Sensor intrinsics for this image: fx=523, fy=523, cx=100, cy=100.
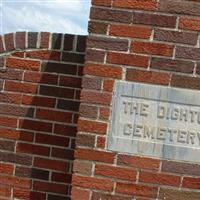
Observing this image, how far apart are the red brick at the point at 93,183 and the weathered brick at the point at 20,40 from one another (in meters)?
1.09

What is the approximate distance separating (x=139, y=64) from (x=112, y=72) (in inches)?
6.6

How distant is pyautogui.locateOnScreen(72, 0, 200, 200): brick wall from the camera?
10.2 feet

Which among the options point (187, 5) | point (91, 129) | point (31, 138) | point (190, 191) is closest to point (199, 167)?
point (190, 191)

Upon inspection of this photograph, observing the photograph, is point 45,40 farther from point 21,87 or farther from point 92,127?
point 92,127

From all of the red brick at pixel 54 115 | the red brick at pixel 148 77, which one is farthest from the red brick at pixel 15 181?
the red brick at pixel 148 77

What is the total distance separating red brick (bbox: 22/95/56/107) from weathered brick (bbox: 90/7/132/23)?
32.5 inches

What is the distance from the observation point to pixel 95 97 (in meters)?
3.15

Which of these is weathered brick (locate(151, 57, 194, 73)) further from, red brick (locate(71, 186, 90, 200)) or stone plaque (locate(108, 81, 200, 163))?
red brick (locate(71, 186, 90, 200))

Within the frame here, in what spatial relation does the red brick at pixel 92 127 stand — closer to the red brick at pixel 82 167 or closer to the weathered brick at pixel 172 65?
the red brick at pixel 82 167

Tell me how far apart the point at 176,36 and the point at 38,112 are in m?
1.19

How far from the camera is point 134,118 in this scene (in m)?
3.15

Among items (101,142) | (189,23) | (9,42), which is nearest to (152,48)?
(189,23)

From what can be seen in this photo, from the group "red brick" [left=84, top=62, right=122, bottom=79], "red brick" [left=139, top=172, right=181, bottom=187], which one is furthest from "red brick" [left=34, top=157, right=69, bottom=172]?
"red brick" [left=84, top=62, right=122, bottom=79]

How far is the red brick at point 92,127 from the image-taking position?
3143mm
